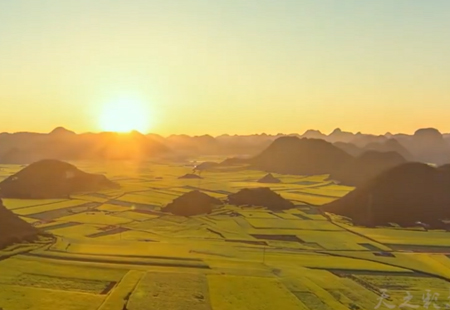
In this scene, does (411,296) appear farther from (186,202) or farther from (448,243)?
(186,202)

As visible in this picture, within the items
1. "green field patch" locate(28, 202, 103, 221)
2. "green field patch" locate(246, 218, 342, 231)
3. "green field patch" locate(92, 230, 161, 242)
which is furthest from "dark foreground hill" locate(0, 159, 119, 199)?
"green field patch" locate(246, 218, 342, 231)

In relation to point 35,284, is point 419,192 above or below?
above

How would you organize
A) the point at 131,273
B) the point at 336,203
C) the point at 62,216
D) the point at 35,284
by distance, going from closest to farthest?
the point at 35,284
the point at 131,273
the point at 62,216
the point at 336,203

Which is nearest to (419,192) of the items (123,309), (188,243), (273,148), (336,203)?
(336,203)

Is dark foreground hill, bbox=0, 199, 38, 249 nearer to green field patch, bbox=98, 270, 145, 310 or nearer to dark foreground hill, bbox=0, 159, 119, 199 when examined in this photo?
green field patch, bbox=98, 270, 145, 310

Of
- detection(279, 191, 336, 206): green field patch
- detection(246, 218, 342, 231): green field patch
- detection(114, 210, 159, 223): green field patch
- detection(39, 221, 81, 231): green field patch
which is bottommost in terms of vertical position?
detection(39, 221, 81, 231): green field patch

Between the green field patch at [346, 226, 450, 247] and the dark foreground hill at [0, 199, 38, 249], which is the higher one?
the dark foreground hill at [0, 199, 38, 249]

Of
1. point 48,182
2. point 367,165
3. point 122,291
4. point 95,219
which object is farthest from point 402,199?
point 48,182

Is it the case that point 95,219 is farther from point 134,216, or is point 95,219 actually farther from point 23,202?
point 23,202
